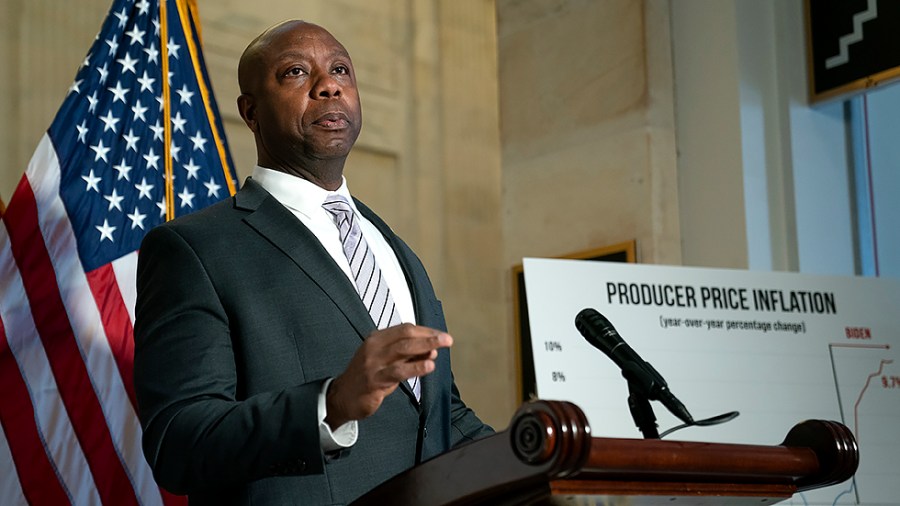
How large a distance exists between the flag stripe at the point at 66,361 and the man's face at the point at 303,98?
1.51 metres

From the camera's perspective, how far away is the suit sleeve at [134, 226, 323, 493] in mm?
1588

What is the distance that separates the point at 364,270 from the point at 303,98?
13.7 inches

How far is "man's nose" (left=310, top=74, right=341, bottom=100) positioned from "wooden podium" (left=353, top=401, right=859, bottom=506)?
0.87 m

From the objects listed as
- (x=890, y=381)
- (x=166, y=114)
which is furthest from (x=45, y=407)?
(x=890, y=381)

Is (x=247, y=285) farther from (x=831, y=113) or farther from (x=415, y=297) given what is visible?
(x=831, y=113)

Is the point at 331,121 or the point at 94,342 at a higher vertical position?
the point at 331,121

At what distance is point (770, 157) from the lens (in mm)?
5098

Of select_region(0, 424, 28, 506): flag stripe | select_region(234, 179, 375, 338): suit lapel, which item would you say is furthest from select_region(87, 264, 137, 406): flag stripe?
select_region(234, 179, 375, 338): suit lapel

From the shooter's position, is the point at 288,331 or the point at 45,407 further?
the point at 45,407

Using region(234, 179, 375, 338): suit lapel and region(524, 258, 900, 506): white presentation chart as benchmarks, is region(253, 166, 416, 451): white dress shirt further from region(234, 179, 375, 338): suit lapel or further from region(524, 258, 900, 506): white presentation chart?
region(524, 258, 900, 506): white presentation chart

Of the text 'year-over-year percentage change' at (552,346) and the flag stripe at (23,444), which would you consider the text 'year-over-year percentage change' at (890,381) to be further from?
the flag stripe at (23,444)

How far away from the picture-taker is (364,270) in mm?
2043

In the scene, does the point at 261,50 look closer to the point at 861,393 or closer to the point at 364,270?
the point at 364,270

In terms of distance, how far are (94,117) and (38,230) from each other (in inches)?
17.5
